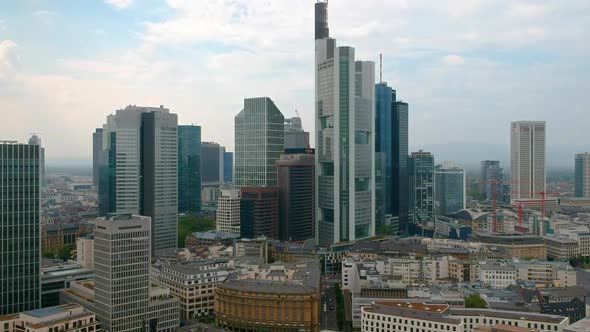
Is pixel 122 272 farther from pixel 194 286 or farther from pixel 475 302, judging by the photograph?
pixel 475 302

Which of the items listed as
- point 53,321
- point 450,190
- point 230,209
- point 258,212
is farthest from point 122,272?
point 450,190

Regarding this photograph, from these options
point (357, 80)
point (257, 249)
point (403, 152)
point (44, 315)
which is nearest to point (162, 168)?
point (257, 249)

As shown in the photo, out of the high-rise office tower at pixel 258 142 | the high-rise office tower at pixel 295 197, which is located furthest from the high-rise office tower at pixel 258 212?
the high-rise office tower at pixel 258 142

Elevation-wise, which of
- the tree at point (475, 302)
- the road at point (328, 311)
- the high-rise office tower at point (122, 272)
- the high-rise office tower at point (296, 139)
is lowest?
the road at point (328, 311)

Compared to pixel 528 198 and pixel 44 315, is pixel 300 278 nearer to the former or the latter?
pixel 44 315

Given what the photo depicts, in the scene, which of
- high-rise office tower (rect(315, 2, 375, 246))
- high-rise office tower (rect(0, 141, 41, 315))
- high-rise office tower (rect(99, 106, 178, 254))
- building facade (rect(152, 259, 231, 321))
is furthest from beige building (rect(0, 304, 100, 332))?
high-rise office tower (rect(315, 2, 375, 246))

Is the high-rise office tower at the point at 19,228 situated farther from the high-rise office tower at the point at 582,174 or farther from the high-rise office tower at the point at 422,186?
the high-rise office tower at the point at 582,174
